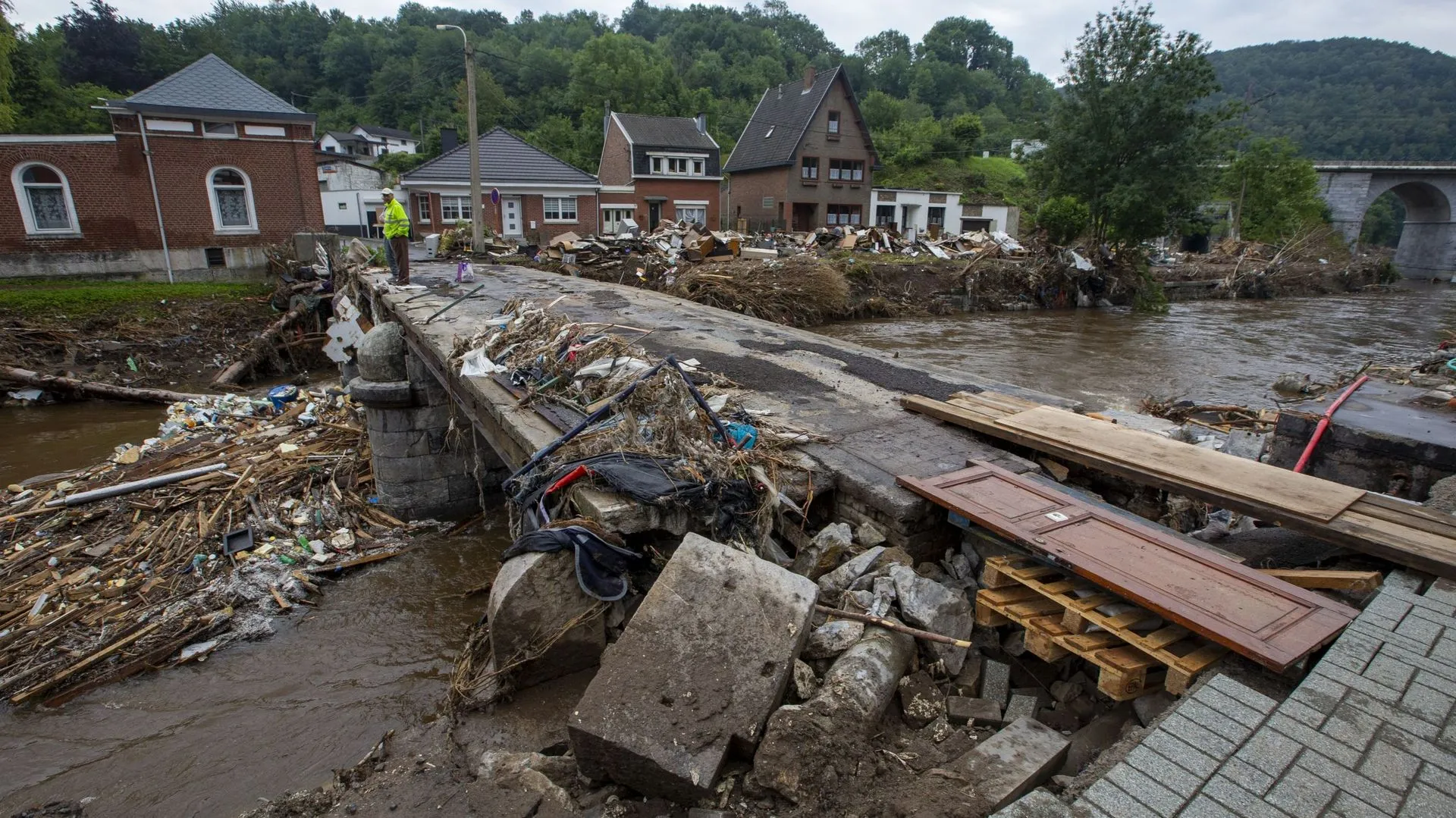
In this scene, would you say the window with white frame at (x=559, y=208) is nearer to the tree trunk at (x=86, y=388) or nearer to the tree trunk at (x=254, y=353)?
the tree trunk at (x=254, y=353)

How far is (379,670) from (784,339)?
6051mm

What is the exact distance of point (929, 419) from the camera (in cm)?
576

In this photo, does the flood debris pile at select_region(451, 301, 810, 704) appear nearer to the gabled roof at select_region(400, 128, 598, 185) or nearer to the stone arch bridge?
the gabled roof at select_region(400, 128, 598, 185)

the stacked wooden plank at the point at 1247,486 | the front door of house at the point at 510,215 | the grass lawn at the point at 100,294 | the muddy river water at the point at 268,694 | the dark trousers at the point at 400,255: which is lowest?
the muddy river water at the point at 268,694

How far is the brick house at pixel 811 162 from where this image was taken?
37219 millimetres

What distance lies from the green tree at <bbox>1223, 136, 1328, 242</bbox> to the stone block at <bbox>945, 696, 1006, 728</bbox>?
47266mm

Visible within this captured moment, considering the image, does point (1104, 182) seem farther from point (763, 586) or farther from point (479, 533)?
point (763, 586)

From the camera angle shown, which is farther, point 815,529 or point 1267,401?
point 1267,401

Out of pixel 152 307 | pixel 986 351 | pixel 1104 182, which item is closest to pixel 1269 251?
pixel 1104 182

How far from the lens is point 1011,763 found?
2691mm

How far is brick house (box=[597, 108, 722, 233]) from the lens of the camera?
3547 centimetres


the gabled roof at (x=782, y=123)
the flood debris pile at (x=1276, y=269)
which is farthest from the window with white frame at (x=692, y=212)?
the flood debris pile at (x=1276, y=269)

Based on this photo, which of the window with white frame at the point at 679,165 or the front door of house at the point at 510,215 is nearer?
the front door of house at the point at 510,215

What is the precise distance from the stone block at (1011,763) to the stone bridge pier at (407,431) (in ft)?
25.4
